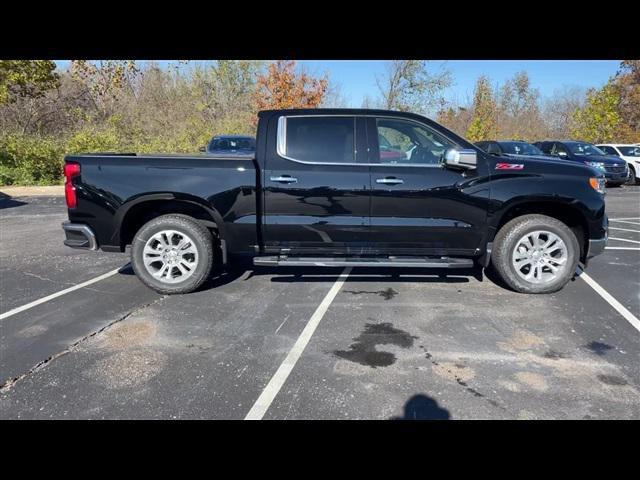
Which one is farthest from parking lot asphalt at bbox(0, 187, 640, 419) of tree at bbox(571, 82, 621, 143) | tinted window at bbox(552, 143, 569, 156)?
tree at bbox(571, 82, 621, 143)

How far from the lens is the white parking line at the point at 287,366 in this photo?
2647 millimetres

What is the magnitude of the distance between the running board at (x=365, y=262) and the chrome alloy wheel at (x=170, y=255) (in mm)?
770

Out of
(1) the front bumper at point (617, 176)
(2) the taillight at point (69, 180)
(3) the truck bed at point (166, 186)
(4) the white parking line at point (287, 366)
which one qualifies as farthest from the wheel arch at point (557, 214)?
(1) the front bumper at point (617, 176)

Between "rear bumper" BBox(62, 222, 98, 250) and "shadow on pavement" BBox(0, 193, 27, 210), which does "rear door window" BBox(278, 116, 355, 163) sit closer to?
"rear bumper" BBox(62, 222, 98, 250)

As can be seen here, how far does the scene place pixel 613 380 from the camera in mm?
2945

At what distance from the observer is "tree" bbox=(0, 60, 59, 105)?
13828mm

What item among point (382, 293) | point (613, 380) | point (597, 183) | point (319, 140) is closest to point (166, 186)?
point (319, 140)

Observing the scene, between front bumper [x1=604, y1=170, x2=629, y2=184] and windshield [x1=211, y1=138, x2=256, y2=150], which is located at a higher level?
windshield [x1=211, y1=138, x2=256, y2=150]

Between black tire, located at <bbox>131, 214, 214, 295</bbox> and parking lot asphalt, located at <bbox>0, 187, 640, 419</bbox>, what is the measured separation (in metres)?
0.17

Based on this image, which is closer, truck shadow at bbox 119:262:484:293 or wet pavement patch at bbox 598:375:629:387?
wet pavement patch at bbox 598:375:629:387

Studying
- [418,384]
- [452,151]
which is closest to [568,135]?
[452,151]

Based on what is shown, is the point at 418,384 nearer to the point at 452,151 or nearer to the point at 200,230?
the point at 452,151

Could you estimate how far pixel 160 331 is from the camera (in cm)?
Result: 380
